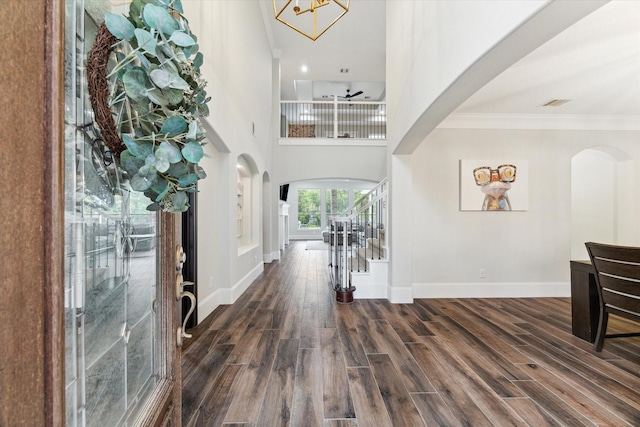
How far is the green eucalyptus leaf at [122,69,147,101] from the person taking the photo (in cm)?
66

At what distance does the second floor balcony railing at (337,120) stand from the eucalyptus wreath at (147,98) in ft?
22.7

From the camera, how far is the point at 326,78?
327 inches

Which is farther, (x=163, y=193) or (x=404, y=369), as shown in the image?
(x=404, y=369)

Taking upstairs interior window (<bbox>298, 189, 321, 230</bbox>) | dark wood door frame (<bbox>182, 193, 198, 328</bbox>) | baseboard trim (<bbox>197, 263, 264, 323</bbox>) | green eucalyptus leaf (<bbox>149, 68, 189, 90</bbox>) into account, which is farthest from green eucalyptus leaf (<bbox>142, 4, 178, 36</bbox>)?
upstairs interior window (<bbox>298, 189, 321, 230</bbox>)

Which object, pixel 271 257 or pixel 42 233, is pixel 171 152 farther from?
pixel 271 257

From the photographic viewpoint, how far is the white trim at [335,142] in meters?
7.26

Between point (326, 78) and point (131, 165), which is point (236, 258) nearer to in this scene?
point (131, 165)

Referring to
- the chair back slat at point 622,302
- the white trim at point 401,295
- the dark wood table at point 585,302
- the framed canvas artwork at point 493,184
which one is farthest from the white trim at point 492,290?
the chair back slat at point 622,302

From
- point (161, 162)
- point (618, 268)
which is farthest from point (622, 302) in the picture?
point (161, 162)

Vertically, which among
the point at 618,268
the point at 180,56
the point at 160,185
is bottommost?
the point at 618,268

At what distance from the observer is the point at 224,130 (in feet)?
11.7

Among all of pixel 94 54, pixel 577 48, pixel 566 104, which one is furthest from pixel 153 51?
pixel 566 104

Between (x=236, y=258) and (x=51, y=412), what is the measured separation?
3.77m

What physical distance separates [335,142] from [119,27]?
680cm
